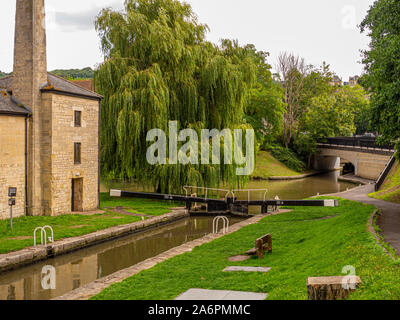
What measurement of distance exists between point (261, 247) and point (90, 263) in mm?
6011

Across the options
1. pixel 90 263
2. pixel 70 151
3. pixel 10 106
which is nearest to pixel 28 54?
pixel 10 106

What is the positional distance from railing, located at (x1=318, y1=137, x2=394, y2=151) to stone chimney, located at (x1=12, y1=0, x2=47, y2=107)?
36774 mm

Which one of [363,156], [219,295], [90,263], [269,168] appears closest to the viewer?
[219,295]

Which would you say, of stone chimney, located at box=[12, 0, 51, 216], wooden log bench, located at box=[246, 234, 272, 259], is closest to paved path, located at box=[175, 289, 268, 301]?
wooden log bench, located at box=[246, 234, 272, 259]

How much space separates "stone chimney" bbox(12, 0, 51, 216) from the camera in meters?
20.4

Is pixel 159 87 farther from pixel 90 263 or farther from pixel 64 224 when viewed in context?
pixel 90 263

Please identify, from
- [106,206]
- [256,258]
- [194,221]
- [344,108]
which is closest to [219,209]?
[194,221]

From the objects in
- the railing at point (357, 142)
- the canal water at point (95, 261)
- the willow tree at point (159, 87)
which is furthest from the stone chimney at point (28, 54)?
the railing at point (357, 142)

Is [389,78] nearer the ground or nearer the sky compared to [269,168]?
nearer the sky

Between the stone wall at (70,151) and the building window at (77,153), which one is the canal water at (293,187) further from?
the building window at (77,153)

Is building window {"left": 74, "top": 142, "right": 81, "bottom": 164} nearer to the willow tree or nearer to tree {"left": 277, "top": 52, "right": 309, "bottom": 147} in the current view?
the willow tree

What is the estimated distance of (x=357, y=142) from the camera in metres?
50.9
